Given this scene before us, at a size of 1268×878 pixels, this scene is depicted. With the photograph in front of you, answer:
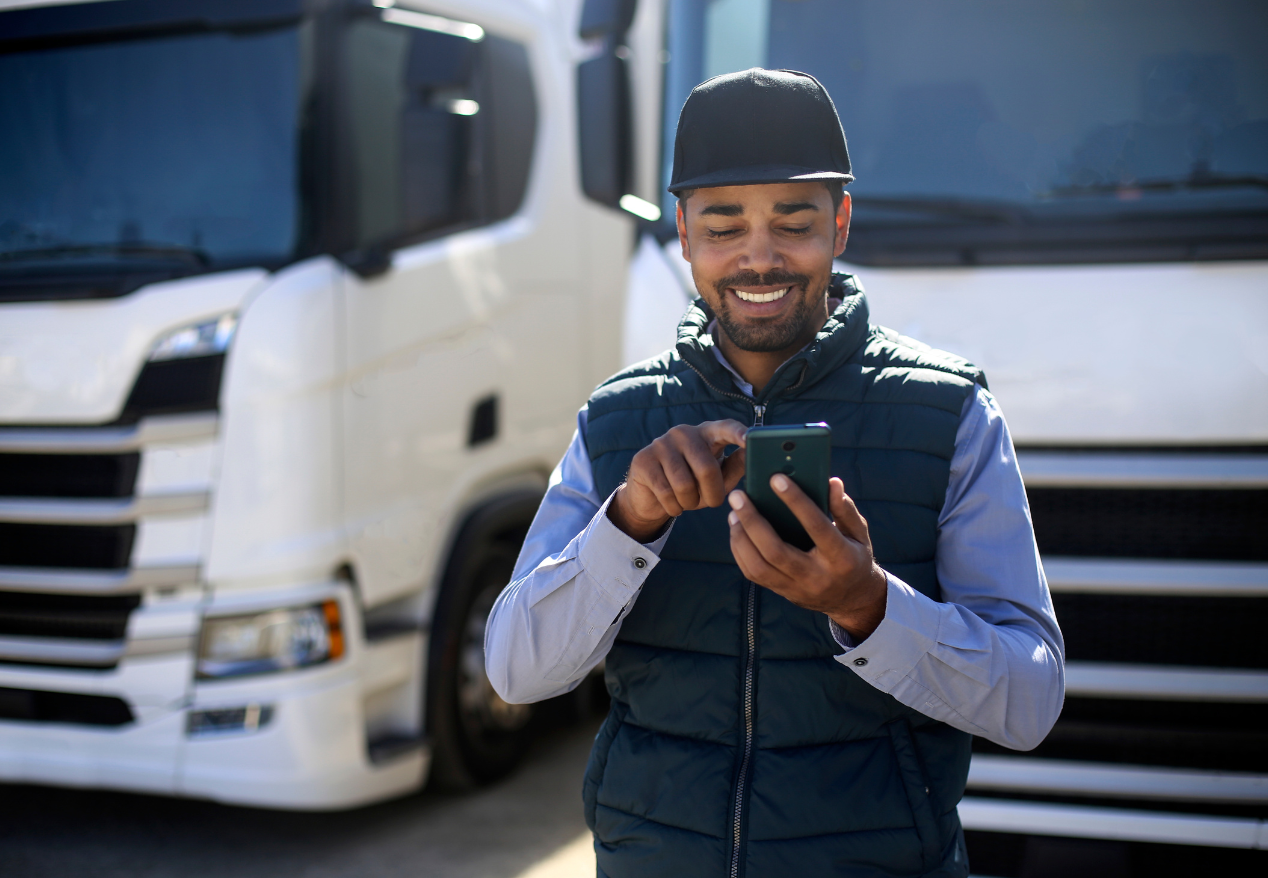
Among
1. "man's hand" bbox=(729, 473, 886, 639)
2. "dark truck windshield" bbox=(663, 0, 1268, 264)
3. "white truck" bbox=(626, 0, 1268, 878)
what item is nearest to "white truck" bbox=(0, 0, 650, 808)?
"dark truck windshield" bbox=(663, 0, 1268, 264)

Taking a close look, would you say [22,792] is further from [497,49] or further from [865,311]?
[865,311]

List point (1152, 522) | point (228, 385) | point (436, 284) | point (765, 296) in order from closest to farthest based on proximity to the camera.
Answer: point (765, 296)
point (1152, 522)
point (228, 385)
point (436, 284)

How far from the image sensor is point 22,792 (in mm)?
4695

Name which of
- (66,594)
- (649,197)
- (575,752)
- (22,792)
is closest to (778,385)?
(649,197)

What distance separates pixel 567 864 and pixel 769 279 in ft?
9.30

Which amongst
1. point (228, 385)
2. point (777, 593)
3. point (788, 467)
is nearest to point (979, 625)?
point (777, 593)

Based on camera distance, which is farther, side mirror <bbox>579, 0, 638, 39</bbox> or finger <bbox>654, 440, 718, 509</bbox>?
side mirror <bbox>579, 0, 638, 39</bbox>

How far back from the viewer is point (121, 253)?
12.5 ft

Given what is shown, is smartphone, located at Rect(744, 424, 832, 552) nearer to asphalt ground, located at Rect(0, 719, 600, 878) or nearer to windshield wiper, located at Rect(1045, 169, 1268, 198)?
windshield wiper, located at Rect(1045, 169, 1268, 198)

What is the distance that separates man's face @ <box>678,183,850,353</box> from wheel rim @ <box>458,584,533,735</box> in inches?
112

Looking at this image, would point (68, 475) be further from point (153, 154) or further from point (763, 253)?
point (763, 253)

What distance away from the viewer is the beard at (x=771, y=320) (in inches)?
69.4

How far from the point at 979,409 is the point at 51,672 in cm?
334

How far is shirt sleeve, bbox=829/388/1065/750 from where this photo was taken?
1497mm
